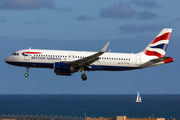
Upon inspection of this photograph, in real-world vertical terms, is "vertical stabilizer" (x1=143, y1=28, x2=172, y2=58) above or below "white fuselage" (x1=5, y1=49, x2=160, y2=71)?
above

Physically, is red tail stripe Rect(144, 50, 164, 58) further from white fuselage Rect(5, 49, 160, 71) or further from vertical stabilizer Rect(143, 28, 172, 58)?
white fuselage Rect(5, 49, 160, 71)

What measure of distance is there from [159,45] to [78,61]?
19012 millimetres

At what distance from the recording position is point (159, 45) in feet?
217

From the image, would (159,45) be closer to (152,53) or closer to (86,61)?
(152,53)

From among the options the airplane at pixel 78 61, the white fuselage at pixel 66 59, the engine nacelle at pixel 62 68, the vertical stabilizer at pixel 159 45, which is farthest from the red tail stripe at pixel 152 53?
the engine nacelle at pixel 62 68

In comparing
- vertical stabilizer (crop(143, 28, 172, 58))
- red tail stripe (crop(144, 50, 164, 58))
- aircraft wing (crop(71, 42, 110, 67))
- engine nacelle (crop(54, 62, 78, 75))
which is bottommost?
engine nacelle (crop(54, 62, 78, 75))

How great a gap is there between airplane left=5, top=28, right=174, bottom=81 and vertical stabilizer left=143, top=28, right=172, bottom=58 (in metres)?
2.10

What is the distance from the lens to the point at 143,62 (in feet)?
205

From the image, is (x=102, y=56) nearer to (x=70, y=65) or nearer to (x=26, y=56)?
A: (x=70, y=65)

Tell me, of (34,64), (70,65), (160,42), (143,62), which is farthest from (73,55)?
(160,42)

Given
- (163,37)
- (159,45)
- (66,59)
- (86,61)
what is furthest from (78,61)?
(163,37)

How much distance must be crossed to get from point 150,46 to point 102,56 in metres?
11.8

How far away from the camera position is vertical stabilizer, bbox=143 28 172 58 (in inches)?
2557

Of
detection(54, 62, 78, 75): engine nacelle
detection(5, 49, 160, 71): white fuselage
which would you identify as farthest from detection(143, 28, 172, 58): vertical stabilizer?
detection(54, 62, 78, 75): engine nacelle
